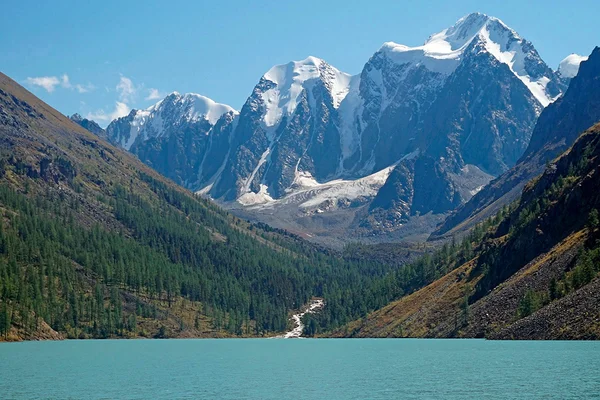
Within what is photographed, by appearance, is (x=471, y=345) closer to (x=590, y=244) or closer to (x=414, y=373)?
(x=590, y=244)

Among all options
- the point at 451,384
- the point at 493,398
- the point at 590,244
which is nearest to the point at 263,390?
the point at 451,384

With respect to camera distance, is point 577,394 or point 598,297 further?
point 598,297

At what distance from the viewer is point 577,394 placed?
81.4 metres

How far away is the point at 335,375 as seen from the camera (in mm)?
119188

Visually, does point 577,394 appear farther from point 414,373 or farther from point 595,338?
point 595,338

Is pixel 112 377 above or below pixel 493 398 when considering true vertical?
above

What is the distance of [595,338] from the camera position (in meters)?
132

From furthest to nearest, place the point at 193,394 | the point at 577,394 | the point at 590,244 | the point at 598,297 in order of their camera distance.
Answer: the point at 590,244 < the point at 598,297 < the point at 193,394 < the point at 577,394

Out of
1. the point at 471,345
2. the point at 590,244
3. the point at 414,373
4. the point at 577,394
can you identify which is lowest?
the point at 577,394

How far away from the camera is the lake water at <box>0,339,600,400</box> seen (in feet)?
303

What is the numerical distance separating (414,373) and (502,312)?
268 feet

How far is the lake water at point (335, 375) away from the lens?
92.4m

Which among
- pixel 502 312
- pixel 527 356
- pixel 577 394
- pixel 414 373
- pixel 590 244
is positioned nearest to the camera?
pixel 577 394

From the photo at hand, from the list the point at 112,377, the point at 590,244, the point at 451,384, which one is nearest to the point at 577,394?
the point at 451,384
